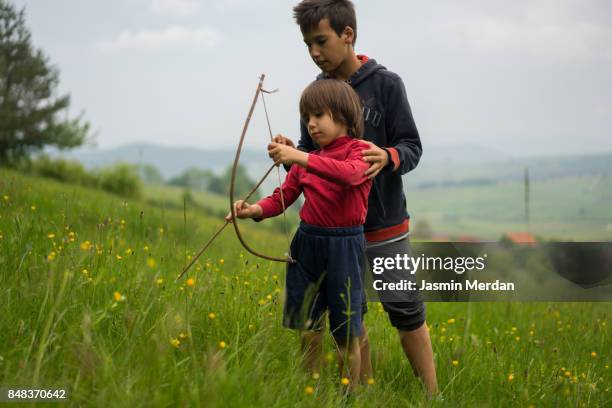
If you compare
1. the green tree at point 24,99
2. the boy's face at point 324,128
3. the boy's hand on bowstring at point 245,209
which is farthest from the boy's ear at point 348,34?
the green tree at point 24,99

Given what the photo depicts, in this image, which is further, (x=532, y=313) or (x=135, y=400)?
(x=532, y=313)

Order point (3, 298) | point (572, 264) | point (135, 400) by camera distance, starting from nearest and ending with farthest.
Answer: point (135, 400)
point (3, 298)
point (572, 264)

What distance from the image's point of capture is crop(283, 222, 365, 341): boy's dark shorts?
3148 millimetres

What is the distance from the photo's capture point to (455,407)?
3.61 m

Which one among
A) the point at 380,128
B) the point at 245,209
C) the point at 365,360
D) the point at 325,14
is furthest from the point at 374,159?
the point at 365,360

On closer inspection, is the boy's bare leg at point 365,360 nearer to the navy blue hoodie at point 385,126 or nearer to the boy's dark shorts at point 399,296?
the boy's dark shorts at point 399,296

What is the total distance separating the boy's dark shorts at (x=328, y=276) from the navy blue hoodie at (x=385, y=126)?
34cm

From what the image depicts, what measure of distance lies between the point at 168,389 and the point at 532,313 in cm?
488

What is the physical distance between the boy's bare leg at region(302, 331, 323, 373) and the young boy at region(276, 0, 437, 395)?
0.89 feet

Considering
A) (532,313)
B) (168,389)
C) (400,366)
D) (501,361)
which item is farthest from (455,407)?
(532,313)

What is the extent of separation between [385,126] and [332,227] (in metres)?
0.73

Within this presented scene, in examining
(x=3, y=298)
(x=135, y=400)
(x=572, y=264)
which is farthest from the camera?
(x=572, y=264)

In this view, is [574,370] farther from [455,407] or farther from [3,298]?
[3,298]

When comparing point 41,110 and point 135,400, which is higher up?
point 41,110
